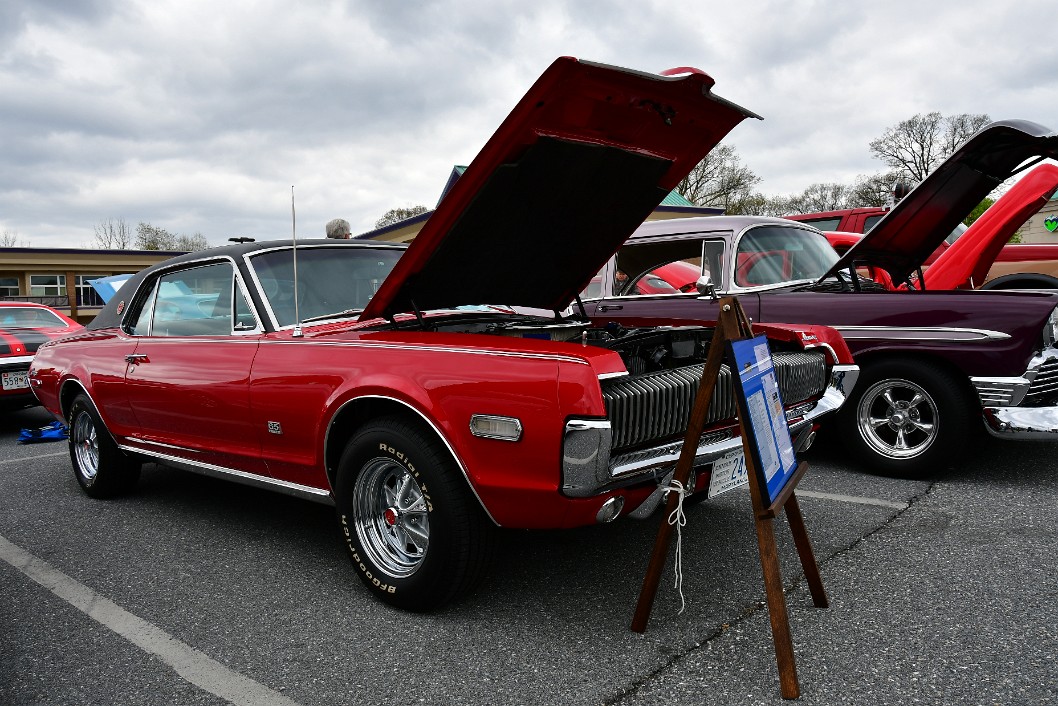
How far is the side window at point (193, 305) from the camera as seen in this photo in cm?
371

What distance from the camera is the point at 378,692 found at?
230 cm

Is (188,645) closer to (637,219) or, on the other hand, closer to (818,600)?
(818,600)

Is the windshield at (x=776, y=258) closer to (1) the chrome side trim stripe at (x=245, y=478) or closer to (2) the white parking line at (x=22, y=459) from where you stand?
(1) the chrome side trim stripe at (x=245, y=478)

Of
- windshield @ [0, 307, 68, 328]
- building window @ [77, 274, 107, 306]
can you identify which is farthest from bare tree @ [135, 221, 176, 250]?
windshield @ [0, 307, 68, 328]

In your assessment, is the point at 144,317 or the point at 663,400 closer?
the point at 663,400

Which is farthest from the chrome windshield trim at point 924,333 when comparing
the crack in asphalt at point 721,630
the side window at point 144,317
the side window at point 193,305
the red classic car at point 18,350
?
the red classic car at point 18,350

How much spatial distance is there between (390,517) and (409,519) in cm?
8

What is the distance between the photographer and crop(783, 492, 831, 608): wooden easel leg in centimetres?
270

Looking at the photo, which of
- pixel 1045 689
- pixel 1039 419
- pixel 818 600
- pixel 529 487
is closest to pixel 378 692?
pixel 529 487

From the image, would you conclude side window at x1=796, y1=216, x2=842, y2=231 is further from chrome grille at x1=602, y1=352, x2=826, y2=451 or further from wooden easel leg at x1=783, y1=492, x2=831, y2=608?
wooden easel leg at x1=783, y1=492, x2=831, y2=608

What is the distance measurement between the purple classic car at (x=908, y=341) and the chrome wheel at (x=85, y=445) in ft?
10.8

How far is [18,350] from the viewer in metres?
7.46

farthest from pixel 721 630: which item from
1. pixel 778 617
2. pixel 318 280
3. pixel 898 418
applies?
pixel 898 418

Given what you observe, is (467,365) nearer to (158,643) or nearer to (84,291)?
(158,643)
